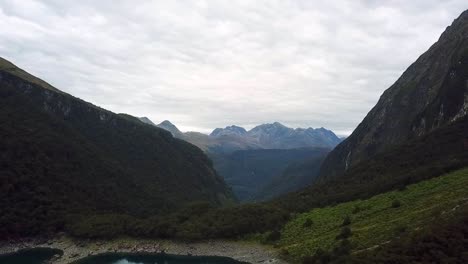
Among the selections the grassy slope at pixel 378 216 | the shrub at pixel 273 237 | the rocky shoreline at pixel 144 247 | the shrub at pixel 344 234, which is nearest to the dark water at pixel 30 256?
the rocky shoreline at pixel 144 247

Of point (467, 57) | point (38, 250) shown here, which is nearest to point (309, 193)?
point (467, 57)

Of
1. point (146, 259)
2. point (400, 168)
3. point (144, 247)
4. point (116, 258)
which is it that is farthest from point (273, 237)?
point (400, 168)

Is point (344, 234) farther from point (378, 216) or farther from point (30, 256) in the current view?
point (30, 256)

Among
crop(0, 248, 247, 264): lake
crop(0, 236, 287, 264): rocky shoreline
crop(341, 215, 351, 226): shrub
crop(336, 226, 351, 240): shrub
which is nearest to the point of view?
crop(336, 226, 351, 240): shrub

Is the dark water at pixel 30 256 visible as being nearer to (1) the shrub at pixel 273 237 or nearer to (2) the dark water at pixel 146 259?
(2) the dark water at pixel 146 259

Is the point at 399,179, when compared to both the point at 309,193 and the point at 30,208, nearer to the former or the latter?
the point at 309,193

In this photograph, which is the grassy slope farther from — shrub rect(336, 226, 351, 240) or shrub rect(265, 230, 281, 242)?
shrub rect(265, 230, 281, 242)

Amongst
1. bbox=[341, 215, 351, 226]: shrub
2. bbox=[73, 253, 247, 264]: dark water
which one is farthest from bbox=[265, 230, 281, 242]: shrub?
bbox=[341, 215, 351, 226]: shrub
